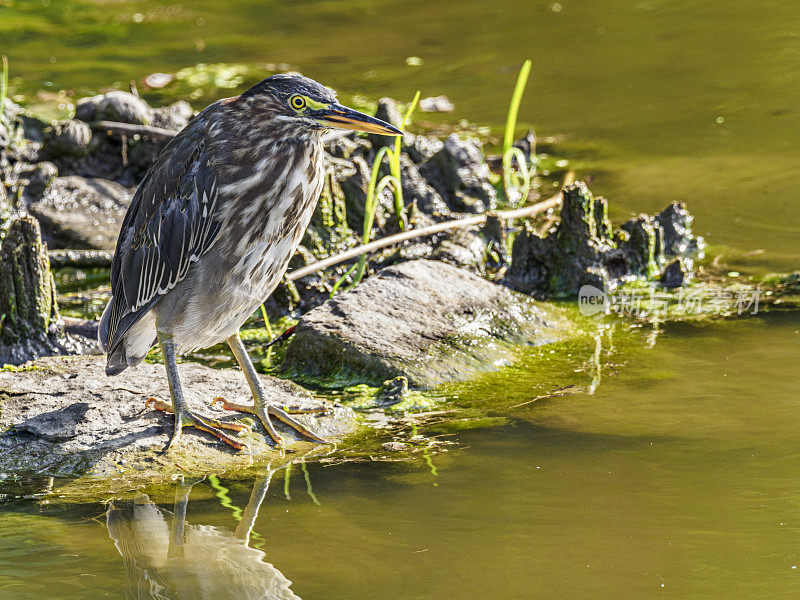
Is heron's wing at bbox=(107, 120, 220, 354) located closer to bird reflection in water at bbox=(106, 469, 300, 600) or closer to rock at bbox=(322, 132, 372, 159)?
bird reflection in water at bbox=(106, 469, 300, 600)

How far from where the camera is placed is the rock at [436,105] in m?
9.84

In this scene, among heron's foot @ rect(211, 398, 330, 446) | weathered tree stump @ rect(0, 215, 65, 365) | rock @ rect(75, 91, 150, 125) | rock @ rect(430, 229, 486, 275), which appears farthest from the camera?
rock @ rect(75, 91, 150, 125)

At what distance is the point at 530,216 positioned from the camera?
7.23 meters

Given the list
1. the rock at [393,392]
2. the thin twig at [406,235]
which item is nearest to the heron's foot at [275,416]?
the rock at [393,392]

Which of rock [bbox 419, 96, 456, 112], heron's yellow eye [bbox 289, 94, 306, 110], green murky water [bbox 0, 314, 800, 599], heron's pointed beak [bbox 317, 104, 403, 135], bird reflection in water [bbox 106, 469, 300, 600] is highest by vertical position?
heron's yellow eye [bbox 289, 94, 306, 110]

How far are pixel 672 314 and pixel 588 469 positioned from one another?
205 cm

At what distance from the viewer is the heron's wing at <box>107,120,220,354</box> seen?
393 centimetres

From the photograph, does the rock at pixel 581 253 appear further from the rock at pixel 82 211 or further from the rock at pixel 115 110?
the rock at pixel 115 110

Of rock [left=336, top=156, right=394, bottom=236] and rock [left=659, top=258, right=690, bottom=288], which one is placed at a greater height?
rock [left=336, top=156, right=394, bottom=236]

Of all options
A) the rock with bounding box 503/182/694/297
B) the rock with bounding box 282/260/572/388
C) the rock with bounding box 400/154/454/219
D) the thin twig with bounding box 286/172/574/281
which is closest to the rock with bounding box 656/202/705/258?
the rock with bounding box 503/182/694/297

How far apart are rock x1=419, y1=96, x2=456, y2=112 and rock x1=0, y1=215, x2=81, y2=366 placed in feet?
17.6

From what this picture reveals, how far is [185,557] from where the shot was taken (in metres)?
3.26

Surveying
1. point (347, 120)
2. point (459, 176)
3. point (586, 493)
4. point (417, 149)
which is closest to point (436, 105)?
point (417, 149)

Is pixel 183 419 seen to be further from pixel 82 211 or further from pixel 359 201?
pixel 82 211
